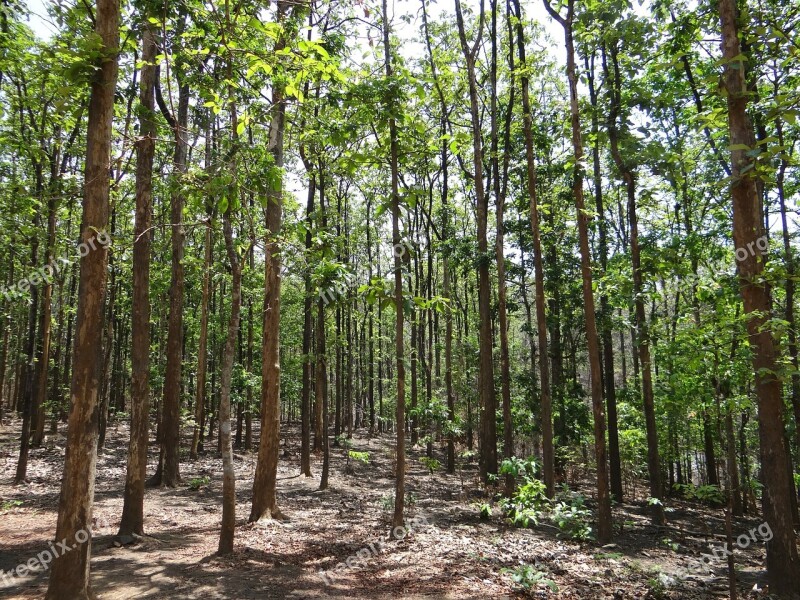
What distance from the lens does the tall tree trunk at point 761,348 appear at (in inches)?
249

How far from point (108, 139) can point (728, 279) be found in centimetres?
823

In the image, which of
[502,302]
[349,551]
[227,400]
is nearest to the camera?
[227,400]

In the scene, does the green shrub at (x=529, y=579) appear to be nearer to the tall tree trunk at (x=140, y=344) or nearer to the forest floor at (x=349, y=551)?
the forest floor at (x=349, y=551)

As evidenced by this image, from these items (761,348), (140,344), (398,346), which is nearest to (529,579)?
(398,346)

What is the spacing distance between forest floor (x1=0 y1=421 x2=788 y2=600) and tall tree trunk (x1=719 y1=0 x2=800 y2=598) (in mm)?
960

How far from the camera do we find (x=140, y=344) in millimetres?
8578

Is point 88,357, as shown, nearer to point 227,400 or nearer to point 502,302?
point 227,400

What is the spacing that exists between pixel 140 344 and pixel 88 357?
3799 millimetres

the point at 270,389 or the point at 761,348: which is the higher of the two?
the point at 761,348

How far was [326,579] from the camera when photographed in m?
7.42

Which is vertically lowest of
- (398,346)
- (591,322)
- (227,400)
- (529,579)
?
(529,579)

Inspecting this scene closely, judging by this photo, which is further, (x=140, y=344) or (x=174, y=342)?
(x=174, y=342)

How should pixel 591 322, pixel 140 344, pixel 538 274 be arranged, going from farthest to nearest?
pixel 538 274 → pixel 591 322 → pixel 140 344

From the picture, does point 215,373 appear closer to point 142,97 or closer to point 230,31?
point 142,97
